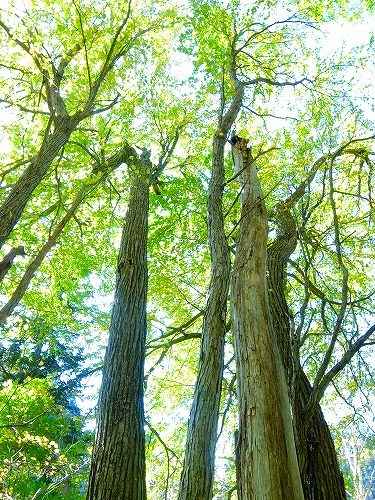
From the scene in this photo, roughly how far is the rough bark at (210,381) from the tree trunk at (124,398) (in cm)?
62

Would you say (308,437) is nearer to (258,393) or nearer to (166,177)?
(258,393)

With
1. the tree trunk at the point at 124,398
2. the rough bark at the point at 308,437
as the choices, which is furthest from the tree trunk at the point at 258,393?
the tree trunk at the point at 124,398

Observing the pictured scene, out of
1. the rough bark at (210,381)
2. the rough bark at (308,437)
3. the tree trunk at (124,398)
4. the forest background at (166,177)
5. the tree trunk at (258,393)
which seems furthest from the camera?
the forest background at (166,177)

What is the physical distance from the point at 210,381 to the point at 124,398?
0.90 m

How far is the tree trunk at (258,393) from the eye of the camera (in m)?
1.97

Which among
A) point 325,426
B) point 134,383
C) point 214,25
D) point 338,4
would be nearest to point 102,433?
point 134,383

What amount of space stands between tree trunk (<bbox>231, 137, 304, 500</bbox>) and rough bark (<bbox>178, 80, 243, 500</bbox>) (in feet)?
1.23

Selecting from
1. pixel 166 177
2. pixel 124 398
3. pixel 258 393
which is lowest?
pixel 258 393

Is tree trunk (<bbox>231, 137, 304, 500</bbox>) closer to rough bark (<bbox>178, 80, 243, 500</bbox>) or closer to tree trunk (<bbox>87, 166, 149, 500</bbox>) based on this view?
rough bark (<bbox>178, 80, 243, 500</bbox>)

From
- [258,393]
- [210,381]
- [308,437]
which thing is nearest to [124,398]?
[210,381]

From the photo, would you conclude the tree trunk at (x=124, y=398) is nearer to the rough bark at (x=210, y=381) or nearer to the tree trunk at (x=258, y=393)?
the rough bark at (x=210, y=381)

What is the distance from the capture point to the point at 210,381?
114 inches

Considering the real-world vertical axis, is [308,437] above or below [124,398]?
below

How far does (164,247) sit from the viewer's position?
7543mm
